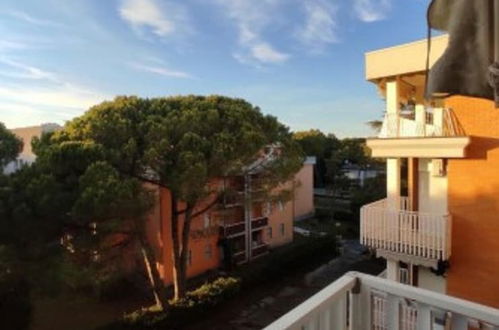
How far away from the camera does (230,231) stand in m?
16.8

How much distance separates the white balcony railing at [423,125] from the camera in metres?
6.45

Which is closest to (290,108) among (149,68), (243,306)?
(149,68)

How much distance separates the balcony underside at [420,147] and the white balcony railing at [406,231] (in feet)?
3.39

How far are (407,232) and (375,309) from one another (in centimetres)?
506

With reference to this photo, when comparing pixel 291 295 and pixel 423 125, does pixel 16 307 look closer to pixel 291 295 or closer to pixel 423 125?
pixel 291 295

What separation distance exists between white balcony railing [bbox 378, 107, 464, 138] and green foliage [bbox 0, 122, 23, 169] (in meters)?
20.6

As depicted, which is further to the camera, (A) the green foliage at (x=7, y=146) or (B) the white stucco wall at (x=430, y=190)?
(A) the green foliage at (x=7, y=146)

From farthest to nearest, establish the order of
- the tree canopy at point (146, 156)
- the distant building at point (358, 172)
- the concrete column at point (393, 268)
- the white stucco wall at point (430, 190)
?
the distant building at point (358, 172)
the tree canopy at point (146, 156)
the concrete column at point (393, 268)
the white stucco wall at point (430, 190)

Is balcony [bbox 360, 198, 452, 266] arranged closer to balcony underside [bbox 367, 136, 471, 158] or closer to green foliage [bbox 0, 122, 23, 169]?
balcony underside [bbox 367, 136, 471, 158]

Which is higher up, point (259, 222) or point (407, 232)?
point (407, 232)

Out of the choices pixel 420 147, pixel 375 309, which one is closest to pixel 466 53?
pixel 375 309

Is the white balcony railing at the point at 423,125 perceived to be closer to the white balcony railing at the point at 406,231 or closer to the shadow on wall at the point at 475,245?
the shadow on wall at the point at 475,245

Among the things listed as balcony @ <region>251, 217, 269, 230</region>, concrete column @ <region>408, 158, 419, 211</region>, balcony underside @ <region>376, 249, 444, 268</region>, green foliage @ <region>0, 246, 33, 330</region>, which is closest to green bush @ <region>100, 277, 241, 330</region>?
green foliage @ <region>0, 246, 33, 330</region>

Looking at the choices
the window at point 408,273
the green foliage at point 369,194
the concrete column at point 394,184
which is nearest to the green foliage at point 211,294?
the window at point 408,273
